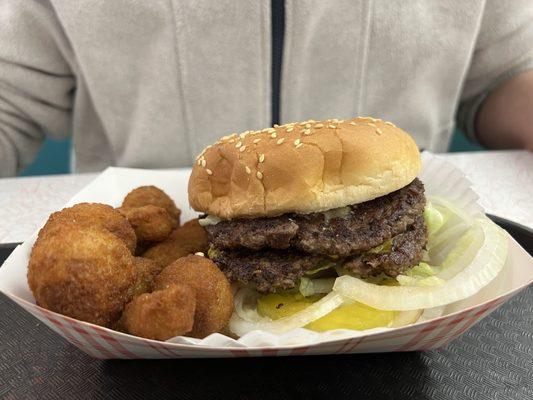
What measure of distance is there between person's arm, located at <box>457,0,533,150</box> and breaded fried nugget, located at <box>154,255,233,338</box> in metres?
1.66

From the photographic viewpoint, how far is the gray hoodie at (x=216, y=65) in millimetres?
1796

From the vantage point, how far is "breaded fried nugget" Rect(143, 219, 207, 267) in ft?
3.94

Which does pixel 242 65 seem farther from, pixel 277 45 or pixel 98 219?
pixel 98 219

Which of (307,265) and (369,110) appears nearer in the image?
(307,265)

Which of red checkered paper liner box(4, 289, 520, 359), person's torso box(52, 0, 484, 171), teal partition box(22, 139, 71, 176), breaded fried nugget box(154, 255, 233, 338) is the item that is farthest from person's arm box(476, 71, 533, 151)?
teal partition box(22, 139, 71, 176)

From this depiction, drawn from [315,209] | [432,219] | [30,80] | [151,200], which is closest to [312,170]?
[315,209]

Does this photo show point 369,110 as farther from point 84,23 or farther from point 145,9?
point 84,23

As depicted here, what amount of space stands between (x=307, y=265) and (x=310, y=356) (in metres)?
0.20

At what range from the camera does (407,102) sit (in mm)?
2057

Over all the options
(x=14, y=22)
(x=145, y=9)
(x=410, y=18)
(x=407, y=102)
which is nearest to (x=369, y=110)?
(x=407, y=102)

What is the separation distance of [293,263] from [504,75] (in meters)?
1.72

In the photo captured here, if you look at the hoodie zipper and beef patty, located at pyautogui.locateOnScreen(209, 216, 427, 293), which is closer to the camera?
beef patty, located at pyautogui.locateOnScreen(209, 216, 427, 293)

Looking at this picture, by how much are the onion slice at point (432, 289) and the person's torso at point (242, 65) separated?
1.12 meters

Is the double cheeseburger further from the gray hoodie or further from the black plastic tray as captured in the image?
the gray hoodie
